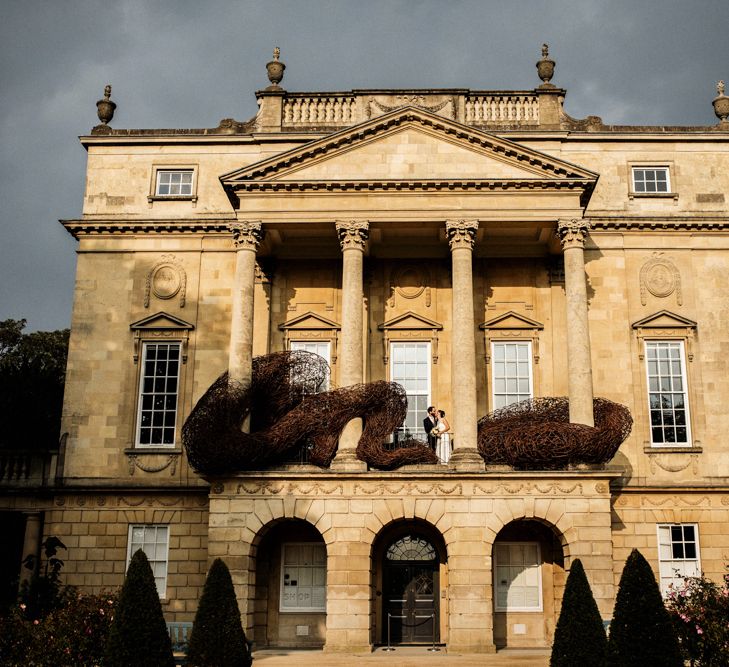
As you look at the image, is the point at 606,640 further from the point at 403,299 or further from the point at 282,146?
the point at 282,146

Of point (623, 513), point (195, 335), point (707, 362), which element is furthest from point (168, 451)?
point (707, 362)

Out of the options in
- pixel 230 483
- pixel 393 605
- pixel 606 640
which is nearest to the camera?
pixel 606 640

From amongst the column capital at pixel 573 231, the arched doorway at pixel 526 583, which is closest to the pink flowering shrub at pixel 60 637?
the arched doorway at pixel 526 583

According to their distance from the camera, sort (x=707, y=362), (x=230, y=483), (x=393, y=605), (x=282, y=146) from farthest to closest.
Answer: (x=282, y=146) → (x=707, y=362) → (x=393, y=605) → (x=230, y=483)

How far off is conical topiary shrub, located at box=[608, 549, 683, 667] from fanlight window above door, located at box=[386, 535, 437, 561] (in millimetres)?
10513

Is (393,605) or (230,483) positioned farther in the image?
(393,605)

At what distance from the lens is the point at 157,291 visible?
101 ft

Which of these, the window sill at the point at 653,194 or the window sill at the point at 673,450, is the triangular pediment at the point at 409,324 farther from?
the window sill at the point at 653,194

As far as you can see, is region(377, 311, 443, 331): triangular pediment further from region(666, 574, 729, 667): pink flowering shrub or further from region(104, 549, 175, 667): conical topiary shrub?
region(104, 549, 175, 667): conical topiary shrub

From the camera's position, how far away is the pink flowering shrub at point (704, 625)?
17.6 metres

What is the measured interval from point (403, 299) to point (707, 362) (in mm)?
9660

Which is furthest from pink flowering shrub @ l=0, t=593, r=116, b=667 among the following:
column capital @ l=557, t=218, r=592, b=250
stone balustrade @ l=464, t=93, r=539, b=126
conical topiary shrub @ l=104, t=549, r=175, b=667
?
stone balustrade @ l=464, t=93, r=539, b=126

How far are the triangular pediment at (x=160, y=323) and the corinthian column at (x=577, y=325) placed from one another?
1184 centimetres

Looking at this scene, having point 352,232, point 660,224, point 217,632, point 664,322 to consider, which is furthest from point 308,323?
point 217,632
